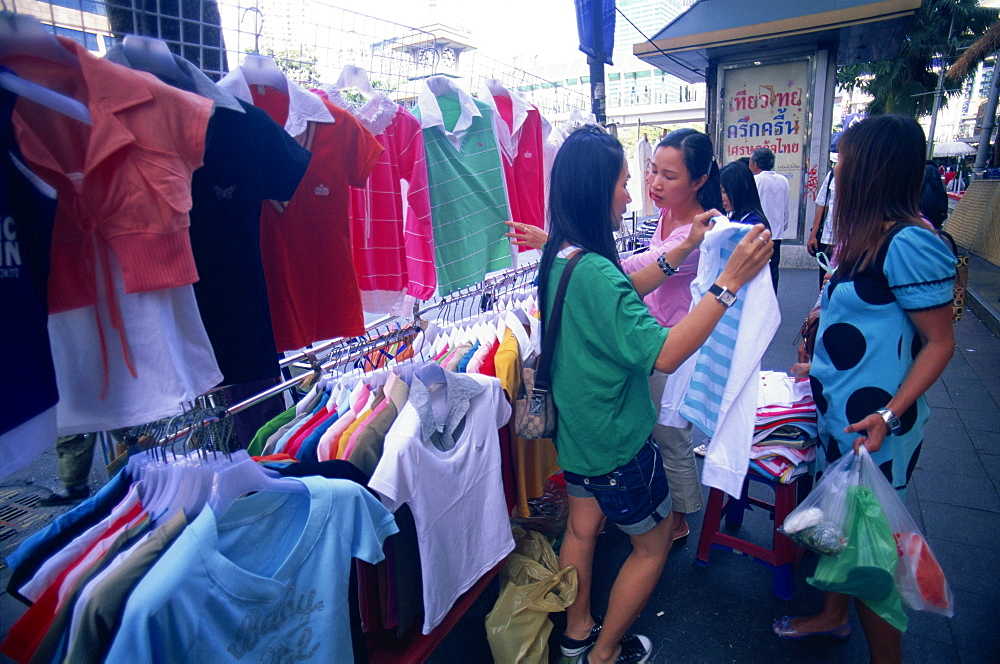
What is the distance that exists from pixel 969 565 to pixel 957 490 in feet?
2.77

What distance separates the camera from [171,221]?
1418mm

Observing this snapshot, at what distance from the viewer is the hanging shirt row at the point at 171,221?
127 centimetres

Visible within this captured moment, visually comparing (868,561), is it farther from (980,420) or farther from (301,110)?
(980,420)

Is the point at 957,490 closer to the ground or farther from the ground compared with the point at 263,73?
closer to the ground

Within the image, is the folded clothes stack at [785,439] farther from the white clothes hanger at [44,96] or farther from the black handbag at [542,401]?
the white clothes hanger at [44,96]

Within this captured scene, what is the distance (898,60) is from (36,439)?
32398 mm

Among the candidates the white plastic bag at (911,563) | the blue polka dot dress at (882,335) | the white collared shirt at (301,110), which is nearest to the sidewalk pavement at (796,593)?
the white plastic bag at (911,563)

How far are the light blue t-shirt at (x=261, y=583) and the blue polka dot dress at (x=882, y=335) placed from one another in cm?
167

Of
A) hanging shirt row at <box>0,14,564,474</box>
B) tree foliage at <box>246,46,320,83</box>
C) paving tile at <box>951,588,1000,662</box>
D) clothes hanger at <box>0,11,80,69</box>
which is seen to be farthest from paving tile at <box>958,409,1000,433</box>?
clothes hanger at <box>0,11,80,69</box>

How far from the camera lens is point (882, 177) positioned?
1880mm

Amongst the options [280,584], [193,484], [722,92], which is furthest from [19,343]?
[722,92]

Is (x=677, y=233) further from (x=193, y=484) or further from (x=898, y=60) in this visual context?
(x=898, y=60)

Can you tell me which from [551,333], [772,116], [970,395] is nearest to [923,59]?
[772,116]

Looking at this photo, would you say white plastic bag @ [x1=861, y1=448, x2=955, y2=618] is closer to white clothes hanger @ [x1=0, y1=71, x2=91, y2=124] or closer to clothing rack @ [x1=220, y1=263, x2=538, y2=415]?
clothing rack @ [x1=220, y1=263, x2=538, y2=415]
